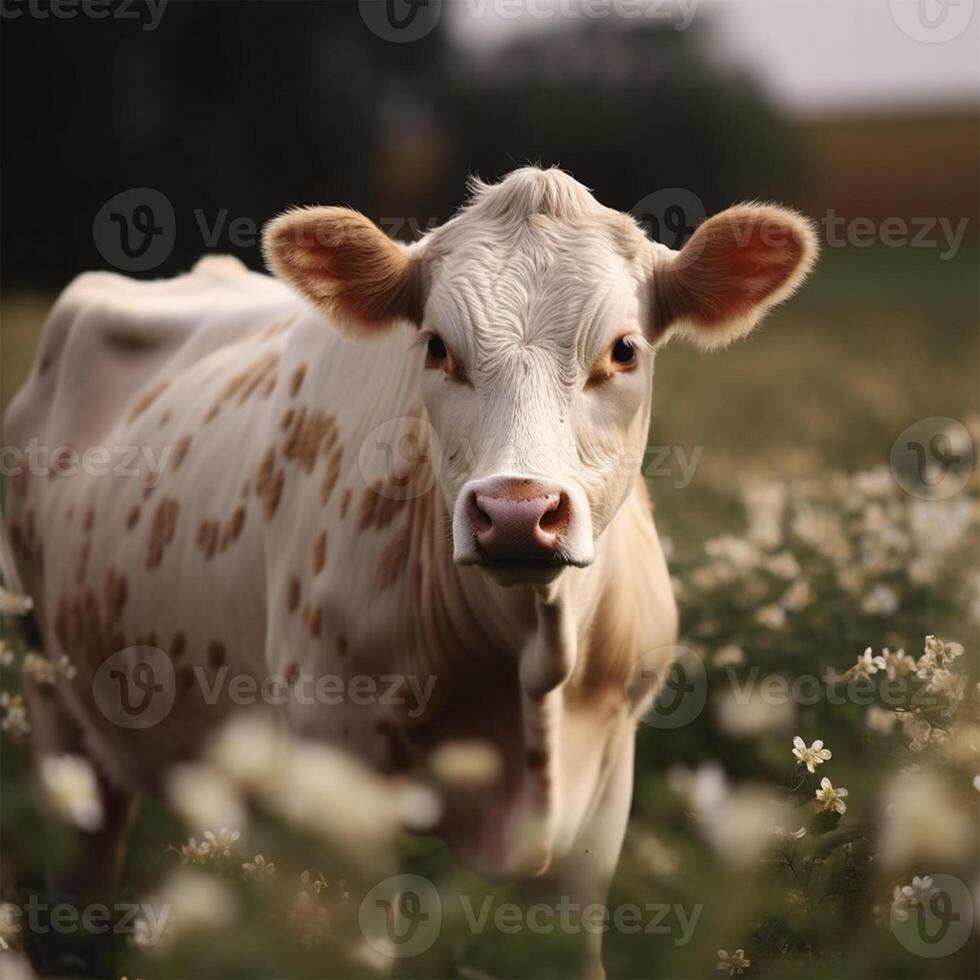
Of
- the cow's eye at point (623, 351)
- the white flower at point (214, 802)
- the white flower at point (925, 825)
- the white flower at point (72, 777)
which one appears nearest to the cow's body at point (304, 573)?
the white flower at point (72, 777)

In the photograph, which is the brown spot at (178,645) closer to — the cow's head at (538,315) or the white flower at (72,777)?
the white flower at (72,777)

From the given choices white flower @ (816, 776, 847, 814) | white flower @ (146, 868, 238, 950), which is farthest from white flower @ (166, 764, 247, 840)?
white flower @ (816, 776, 847, 814)

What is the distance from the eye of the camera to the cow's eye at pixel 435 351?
3.42 m

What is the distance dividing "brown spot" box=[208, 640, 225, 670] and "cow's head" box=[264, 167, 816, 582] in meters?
1.21

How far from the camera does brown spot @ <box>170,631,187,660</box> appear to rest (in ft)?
14.9

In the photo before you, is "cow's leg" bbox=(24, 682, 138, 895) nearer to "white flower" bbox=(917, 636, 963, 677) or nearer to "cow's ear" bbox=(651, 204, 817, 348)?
"cow's ear" bbox=(651, 204, 817, 348)

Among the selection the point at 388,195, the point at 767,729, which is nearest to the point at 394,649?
the point at 767,729

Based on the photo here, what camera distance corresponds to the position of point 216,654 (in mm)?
4438

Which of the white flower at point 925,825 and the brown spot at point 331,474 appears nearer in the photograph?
the white flower at point 925,825

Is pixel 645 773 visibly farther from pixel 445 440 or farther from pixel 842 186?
pixel 842 186

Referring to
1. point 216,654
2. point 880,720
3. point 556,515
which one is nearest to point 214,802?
point 556,515

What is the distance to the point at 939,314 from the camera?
20.5 metres

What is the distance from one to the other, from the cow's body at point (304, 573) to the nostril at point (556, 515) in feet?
2.00

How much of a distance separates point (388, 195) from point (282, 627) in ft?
57.1
